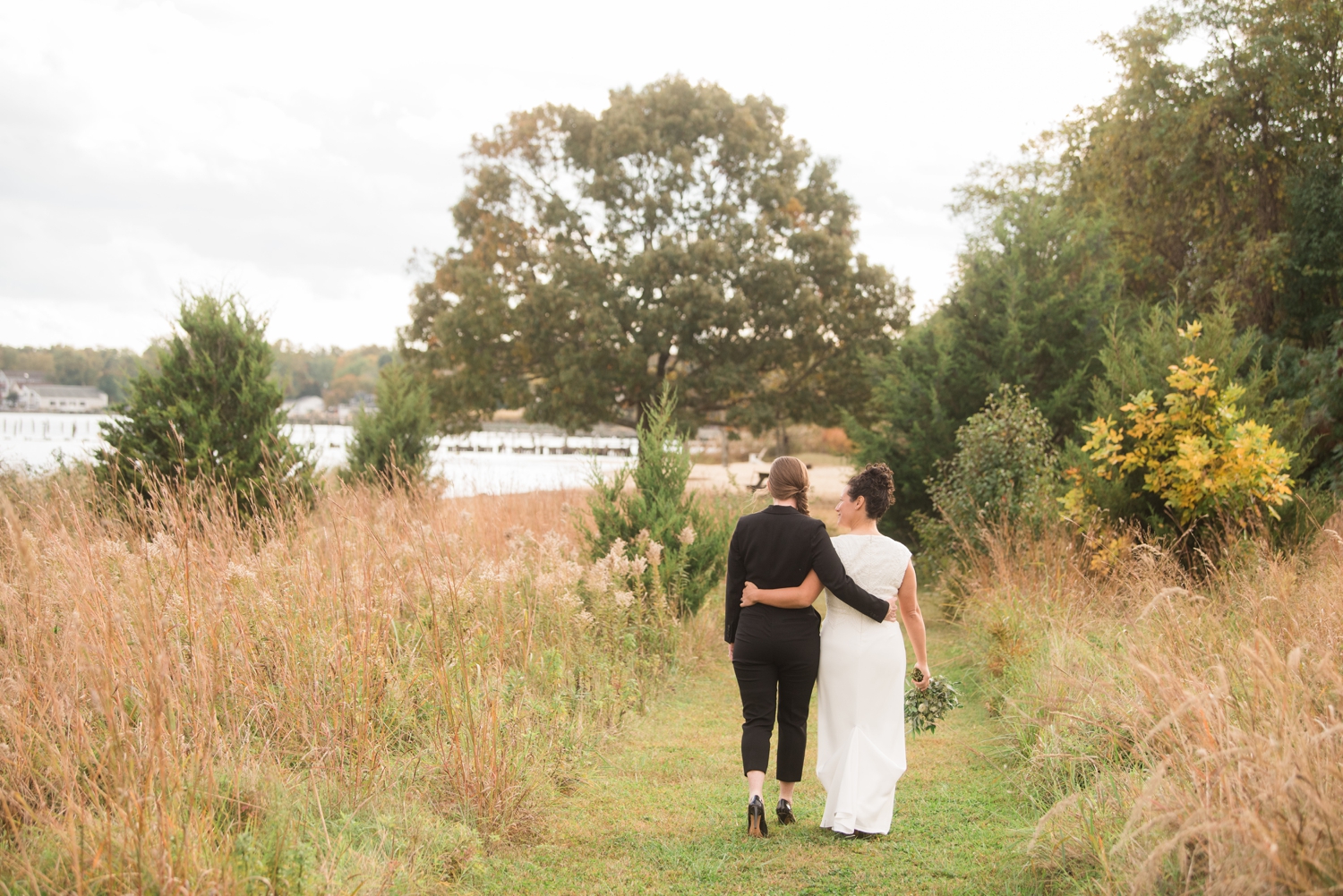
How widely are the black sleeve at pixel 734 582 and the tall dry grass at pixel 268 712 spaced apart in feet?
4.10

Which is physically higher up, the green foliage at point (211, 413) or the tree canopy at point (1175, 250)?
the tree canopy at point (1175, 250)

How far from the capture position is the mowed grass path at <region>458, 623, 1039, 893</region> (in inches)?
149

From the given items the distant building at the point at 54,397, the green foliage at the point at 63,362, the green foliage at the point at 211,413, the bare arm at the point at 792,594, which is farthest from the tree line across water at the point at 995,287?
the distant building at the point at 54,397

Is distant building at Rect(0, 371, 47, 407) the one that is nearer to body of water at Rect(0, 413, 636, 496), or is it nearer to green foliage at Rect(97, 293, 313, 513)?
body of water at Rect(0, 413, 636, 496)

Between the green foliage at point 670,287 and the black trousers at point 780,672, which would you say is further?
the green foliage at point 670,287

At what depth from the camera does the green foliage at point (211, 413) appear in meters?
9.93

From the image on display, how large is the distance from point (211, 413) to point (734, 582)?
8004mm

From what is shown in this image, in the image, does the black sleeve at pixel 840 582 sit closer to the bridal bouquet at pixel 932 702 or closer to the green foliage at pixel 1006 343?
the bridal bouquet at pixel 932 702

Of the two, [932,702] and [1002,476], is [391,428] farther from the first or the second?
[932,702]

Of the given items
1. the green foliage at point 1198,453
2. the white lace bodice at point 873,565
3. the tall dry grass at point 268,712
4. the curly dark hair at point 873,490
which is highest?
the green foliage at point 1198,453

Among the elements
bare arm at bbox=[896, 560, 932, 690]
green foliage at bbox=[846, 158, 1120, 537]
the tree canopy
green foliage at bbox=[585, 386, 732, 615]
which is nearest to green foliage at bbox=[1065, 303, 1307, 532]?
the tree canopy

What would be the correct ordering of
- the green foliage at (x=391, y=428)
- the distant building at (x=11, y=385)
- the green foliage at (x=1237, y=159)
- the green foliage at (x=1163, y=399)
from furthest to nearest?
the distant building at (x=11, y=385) → the green foliage at (x=391, y=428) → the green foliage at (x=1237, y=159) → the green foliage at (x=1163, y=399)

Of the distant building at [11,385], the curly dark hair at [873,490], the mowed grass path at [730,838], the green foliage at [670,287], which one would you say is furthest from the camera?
the distant building at [11,385]

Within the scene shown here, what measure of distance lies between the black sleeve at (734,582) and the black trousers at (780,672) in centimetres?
10
